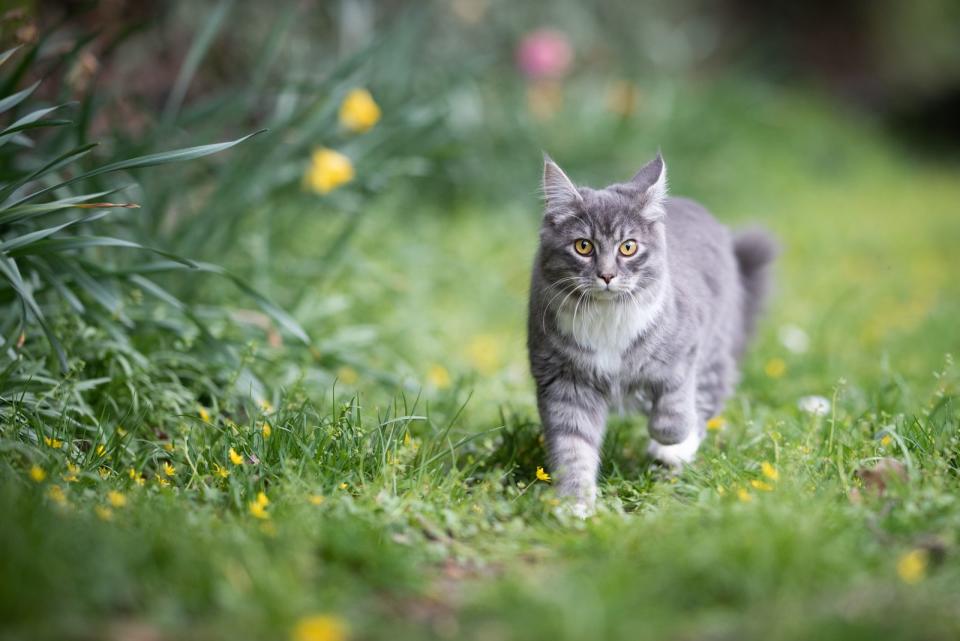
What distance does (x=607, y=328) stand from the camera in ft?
9.79

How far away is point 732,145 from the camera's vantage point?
830 centimetres

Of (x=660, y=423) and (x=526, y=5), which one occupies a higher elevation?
(x=526, y=5)

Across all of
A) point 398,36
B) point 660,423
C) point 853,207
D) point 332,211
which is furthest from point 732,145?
point 660,423

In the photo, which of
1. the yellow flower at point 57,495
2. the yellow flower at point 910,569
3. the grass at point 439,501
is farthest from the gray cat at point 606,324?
the yellow flower at point 57,495

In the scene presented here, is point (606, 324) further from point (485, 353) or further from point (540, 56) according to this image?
point (540, 56)

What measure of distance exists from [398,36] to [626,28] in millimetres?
4129

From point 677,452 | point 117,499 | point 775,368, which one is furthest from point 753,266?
point 117,499

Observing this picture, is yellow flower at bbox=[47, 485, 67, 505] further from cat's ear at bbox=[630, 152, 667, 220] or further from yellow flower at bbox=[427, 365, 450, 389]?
cat's ear at bbox=[630, 152, 667, 220]

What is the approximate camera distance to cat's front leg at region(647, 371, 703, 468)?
2980 millimetres

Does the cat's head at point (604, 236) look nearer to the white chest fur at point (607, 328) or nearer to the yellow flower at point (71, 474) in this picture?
the white chest fur at point (607, 328)

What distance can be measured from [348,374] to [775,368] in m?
1.87

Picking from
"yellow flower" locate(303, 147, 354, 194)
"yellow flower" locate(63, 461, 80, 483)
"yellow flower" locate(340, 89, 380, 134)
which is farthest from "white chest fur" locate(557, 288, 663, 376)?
"yellow flower" locate(340, 89, 380, 134)

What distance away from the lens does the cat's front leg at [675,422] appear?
298 centimetres

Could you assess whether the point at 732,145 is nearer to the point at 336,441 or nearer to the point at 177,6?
the point at 177,6
